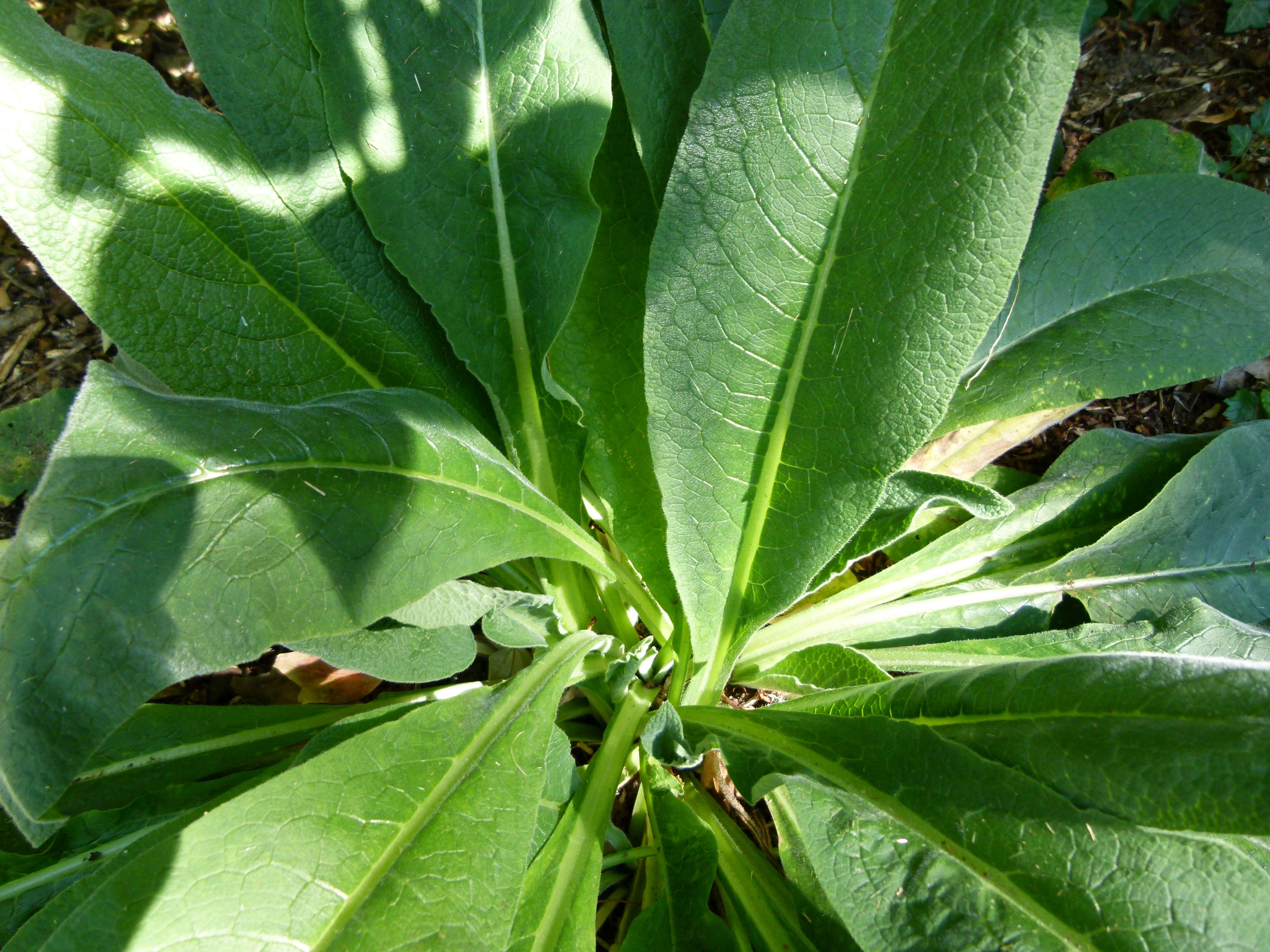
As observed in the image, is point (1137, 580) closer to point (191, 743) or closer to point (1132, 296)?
point (1132, 296)

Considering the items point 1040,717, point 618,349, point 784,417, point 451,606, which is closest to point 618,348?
point 618,349

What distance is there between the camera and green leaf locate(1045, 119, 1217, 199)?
175 cm

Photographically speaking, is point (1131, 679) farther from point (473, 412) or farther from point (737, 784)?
point (473, 412)

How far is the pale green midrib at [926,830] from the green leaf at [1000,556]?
1.29 feet

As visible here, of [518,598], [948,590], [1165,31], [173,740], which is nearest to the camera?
[518,598]

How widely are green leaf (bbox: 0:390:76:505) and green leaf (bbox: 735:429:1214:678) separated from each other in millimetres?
1477

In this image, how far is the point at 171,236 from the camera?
1.21 metres

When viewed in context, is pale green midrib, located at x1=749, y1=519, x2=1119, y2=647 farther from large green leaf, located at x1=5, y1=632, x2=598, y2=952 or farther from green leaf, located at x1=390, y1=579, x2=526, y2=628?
large green leaf, located at x1=5, y1=632, x2=598, y2=952

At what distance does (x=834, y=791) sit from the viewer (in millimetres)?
1010

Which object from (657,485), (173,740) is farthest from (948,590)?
(173,740)

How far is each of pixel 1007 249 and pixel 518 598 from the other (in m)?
0.87

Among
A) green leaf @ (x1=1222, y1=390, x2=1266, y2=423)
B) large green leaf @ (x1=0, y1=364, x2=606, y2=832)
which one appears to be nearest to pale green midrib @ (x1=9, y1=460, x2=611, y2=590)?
large green leaf @ (x1=0, y1=364, x2=606, y2=832)

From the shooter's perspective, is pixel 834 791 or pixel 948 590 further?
pixel 948 590

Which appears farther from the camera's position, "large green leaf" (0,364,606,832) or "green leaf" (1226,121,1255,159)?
"green leaf" (1226,121,1255,159)
